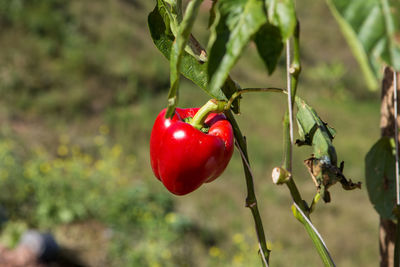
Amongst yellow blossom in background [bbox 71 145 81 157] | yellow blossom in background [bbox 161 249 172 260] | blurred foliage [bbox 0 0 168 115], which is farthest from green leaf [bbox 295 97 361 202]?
blurred foliage [bbox 0 0 168 115]

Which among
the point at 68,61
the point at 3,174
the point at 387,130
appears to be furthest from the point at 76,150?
the point at 387,130

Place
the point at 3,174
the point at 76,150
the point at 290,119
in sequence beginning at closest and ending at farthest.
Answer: the point at 290,119 → the point at 3,174 → the point at 76,150

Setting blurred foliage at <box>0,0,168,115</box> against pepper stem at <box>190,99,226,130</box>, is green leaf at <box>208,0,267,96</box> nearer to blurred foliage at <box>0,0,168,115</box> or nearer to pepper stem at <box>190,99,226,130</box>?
pepper stem at <box>190,99,226,130</box>

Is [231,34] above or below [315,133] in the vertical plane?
above

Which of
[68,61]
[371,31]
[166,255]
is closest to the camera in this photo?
[371,31]

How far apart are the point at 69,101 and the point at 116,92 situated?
28.7 inches

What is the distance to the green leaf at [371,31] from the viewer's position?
10.8 inches

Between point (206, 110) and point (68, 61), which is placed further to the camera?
point (68, 61)

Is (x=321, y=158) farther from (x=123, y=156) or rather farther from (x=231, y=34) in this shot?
(x=123, y=156)

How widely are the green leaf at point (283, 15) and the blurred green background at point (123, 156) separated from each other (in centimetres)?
230

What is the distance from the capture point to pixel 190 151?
505 millimetres

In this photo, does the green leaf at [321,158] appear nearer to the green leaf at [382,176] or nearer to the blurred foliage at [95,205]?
the green leaf at [382,176]

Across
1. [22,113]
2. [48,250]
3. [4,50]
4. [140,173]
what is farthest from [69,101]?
[48,250]

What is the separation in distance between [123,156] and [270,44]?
4.21m
